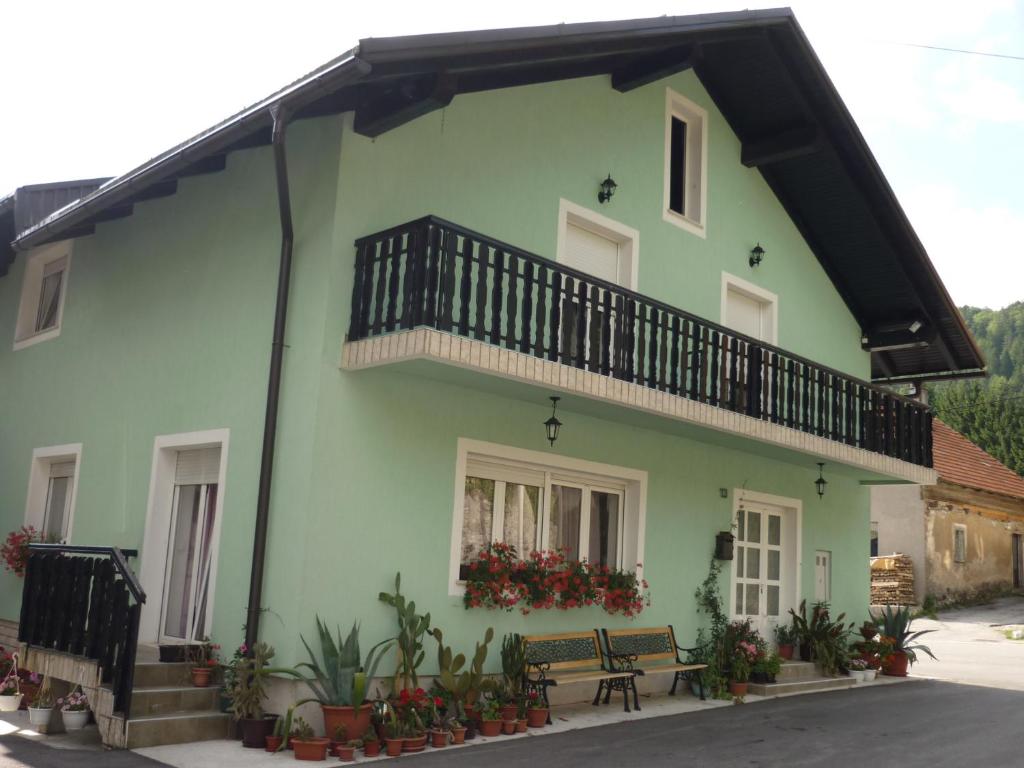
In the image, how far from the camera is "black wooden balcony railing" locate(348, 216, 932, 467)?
817cm

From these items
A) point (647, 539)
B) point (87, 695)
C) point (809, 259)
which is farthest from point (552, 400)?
point (809, 259)

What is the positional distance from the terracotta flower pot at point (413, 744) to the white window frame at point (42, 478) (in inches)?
230

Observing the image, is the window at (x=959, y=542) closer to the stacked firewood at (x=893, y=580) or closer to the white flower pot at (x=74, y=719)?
the stacked firewood at (x=893, y=580)

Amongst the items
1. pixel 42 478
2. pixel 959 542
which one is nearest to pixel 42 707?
pixel 42 478

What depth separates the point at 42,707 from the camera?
26.8 feet

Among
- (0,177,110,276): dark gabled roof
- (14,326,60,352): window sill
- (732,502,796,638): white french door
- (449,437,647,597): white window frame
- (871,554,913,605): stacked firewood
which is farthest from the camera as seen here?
(871,554,913,605): stacked firewood

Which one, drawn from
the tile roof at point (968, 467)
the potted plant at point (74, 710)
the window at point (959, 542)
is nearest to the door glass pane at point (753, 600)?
the potted plant at point (74, 710)

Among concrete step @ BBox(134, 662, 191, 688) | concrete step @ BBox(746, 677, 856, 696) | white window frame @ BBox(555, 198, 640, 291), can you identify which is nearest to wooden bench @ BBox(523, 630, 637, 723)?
concrete step @ BBox(746, 677, 856, 696)

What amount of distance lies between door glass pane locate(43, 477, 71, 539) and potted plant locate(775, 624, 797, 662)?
917 centimetres

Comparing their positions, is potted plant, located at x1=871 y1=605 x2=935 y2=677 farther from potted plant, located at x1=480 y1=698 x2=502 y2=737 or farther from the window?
the window

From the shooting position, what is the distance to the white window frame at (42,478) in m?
11.7

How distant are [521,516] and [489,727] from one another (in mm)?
2285

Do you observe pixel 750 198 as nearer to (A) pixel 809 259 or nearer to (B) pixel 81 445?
(A) pixel 809 259

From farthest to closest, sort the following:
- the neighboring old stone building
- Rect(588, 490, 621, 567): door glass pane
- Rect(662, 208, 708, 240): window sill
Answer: the neighboring old stone building, Rect(662, 208, 708, 240): window sill, Rect(588, 490, 621, 567): door glass pane
